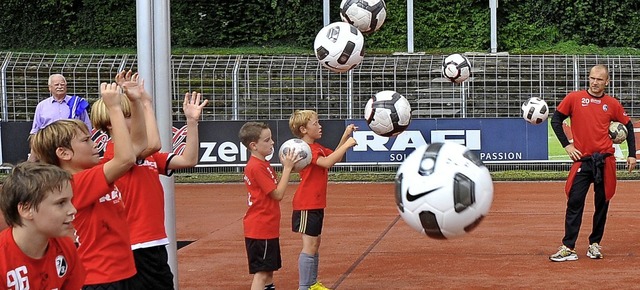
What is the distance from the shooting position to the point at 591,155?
9.62 m

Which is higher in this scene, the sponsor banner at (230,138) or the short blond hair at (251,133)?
the short blond hair at (251,133)

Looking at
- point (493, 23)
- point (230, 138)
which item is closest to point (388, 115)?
point (230, 138)

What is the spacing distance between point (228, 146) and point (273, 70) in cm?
299

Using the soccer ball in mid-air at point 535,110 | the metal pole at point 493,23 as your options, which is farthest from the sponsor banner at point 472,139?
the metal pole at point 493,23

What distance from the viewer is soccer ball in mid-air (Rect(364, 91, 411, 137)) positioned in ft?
27.7

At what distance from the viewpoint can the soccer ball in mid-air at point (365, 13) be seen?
9078mm

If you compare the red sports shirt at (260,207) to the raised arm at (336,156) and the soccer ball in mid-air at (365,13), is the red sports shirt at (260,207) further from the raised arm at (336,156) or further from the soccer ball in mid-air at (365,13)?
the soccer ball in mid-air at (365,13)

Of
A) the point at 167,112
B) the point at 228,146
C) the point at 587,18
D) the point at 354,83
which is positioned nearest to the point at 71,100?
the point at 167,112

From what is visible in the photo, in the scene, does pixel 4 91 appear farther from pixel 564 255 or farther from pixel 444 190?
pixel 444 190

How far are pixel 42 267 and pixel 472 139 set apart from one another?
16314 millimetres

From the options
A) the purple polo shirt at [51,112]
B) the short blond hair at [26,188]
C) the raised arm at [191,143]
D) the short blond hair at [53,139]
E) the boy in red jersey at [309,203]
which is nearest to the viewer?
the short blond hair at [26,188]

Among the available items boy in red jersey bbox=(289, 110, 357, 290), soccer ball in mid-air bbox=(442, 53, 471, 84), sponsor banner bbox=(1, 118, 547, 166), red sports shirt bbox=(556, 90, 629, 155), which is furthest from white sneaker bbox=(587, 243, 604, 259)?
sponsor banner bbox=(1, 118, 547, 166)

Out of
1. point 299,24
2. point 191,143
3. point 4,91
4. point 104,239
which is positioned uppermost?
point 299,24

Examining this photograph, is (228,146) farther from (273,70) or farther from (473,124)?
(473,124)
